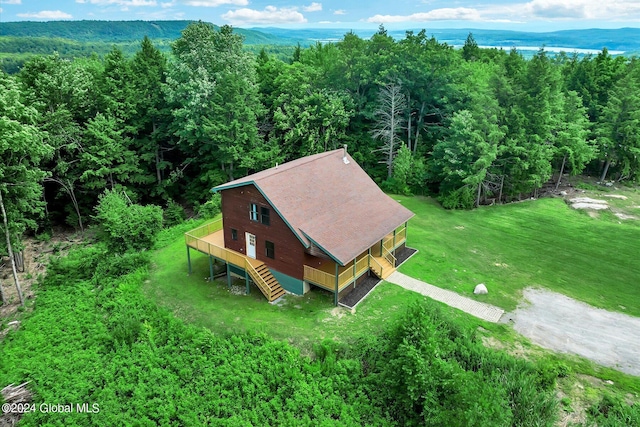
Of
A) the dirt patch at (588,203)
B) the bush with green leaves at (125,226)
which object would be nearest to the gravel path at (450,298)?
the bush with green leaves at (125,226)

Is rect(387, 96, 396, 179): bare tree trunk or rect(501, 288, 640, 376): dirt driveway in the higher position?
rect(387, 96, 396, 179): bare tree trunk

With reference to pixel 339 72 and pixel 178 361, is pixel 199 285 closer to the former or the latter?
pixel 178 361

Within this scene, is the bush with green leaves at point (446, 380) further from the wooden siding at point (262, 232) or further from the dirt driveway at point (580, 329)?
the wooden siding at point (262, 232)

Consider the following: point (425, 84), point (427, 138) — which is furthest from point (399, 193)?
point (425, 84)

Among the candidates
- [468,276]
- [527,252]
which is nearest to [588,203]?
[527,252]

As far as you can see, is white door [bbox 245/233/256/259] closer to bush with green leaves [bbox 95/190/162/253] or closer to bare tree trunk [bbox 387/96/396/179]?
bush with green leaves [bbox 95/190/162/253]

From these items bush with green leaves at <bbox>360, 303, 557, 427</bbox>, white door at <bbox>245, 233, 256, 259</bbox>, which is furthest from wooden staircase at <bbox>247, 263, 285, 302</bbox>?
bush with green leaves at <bbox>360, 303, 557, 427</bbox>
